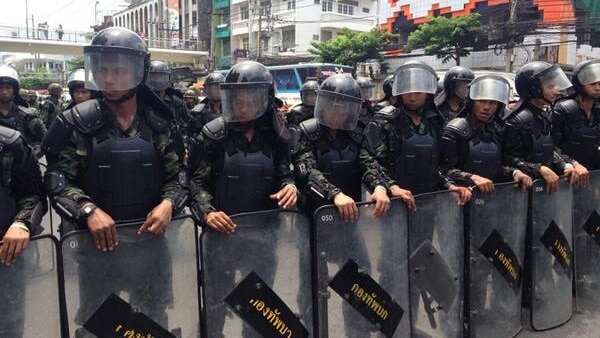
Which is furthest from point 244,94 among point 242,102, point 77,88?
point 77,88

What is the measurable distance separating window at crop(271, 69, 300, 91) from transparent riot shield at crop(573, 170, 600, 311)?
20423mm

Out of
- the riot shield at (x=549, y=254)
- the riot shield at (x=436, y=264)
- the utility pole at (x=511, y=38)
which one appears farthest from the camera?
the utility pole at (x=511, y=38)

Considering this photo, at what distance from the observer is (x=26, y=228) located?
6.27ft

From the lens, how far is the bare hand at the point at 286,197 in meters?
2.49

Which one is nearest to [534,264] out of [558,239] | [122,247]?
[558,239]

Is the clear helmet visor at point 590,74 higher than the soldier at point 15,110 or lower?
higher

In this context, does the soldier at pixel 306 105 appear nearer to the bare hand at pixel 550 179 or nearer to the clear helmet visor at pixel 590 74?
the clear helmet visor at pixel 590 74

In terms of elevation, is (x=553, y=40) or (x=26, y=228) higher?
(x=553, y=40)

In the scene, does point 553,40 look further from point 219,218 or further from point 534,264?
point 219,218

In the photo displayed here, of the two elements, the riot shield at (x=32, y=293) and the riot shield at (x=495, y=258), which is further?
the riot shield at (x=495, y=258)

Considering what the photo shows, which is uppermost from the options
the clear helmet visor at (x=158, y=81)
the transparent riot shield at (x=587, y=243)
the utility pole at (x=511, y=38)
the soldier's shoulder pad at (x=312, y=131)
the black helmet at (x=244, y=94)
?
the utility pole at (x=511, y=38)

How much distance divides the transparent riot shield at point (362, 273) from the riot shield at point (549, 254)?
41.2 inches

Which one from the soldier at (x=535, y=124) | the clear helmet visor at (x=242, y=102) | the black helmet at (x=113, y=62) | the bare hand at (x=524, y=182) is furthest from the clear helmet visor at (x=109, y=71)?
the soldier at (x=535, y=124)

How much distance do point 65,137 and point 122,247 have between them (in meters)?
0.60
